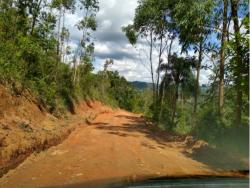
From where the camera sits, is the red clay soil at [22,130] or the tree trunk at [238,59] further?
the tree trunk at [238,59]

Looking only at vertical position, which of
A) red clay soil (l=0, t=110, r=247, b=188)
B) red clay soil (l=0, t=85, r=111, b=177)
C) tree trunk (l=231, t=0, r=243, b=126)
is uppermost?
tree trunk (l=231, t=0, r=243, b=126)

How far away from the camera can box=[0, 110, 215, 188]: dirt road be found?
1065cm

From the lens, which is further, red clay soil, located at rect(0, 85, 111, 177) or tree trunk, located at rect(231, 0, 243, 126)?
tree trunk, located at rect(231, 0, 243, 126)

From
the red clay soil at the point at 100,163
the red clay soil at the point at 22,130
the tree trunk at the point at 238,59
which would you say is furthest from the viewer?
the tree trunk at the point at 238,59

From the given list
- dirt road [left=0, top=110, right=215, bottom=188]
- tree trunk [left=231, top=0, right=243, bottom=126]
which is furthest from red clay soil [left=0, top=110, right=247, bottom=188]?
tree trunk [left=231, top=0, right=243, bottom=126]

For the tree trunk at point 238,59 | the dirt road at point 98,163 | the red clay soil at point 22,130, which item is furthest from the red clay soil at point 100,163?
the tree trunk at point 238,59

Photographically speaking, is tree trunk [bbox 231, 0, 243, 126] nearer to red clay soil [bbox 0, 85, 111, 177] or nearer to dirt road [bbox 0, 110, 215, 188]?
dirt road [bbox 0, 110, 215, 188]

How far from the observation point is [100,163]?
43.0ft

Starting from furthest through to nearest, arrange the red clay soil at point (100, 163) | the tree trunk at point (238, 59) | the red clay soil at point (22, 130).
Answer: the tree trunk at point (238, 59), the red clay soil at point (22, 130), the red clay soil at point (100, 163)

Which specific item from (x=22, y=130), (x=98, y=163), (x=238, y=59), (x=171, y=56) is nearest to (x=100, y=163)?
(x=98, y=163)

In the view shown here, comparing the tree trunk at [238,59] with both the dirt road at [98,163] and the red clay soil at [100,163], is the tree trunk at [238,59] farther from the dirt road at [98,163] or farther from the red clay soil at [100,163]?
the dirt road at [98,163]

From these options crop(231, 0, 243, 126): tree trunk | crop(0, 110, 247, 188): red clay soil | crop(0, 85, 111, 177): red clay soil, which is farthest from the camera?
crop(231, 0, 243, 126): tree trunk

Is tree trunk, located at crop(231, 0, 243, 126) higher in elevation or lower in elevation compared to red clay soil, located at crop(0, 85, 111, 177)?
higher

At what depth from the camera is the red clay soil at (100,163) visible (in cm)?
1061
